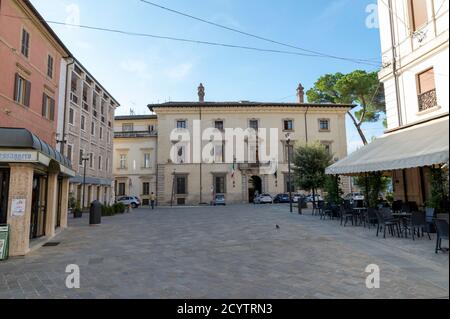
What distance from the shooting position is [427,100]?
11391 millimetres

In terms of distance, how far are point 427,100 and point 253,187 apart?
2777cm

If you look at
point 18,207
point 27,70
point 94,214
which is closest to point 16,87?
point 27,70

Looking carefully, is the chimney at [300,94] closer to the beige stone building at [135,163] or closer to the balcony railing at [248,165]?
the balcony railing at [248,165]

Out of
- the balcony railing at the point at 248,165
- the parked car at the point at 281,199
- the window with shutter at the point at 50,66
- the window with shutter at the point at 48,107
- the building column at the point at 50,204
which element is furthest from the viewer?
the balcony railing at the point at 248,165

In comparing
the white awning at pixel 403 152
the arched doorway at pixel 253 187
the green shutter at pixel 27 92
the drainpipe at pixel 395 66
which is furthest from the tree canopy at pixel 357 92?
the green shutter at pixel 27 92

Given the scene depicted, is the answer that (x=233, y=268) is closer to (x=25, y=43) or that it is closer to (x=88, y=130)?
(x=25, y=43)

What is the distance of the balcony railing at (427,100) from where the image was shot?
11027 millimetres

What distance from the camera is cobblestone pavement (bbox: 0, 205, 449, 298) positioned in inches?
179

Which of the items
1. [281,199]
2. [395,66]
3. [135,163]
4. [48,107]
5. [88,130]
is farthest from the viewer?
[135,163]

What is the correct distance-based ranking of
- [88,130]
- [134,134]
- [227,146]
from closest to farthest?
[88,130] < [227,146] < [134,134]

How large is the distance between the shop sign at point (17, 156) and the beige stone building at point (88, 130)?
560 inches

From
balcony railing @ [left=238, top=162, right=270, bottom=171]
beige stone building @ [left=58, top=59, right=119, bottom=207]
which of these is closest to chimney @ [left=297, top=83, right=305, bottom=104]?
balcony railing @ [left=238, top=162, right=270, bottom=171]

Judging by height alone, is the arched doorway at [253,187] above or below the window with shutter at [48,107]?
below
